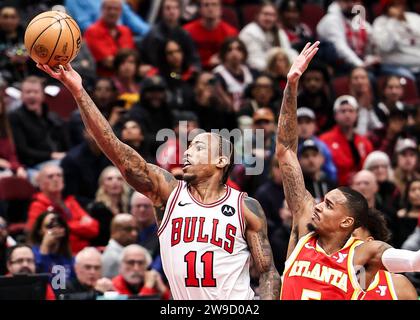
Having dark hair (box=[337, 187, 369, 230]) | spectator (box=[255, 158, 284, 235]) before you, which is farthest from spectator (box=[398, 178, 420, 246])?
dark hair (box=[337, 187, 369, 230])

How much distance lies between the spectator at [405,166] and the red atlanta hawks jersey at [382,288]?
475cm

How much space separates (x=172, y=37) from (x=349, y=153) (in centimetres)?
267

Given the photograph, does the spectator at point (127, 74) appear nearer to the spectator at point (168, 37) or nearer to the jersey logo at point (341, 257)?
the spectator at point (168, 37)

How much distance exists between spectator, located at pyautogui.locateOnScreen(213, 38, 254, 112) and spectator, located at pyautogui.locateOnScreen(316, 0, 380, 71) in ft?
4.96

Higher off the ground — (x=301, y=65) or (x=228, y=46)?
(x=228, y=46)

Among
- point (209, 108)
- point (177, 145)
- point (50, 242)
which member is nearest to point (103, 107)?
point (177, 145)

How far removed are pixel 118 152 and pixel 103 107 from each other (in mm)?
5162

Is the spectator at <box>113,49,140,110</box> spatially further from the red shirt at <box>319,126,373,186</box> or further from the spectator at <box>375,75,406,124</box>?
the spectator at <box>375,75,406,124</box>

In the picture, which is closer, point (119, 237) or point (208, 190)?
point (208, 190)

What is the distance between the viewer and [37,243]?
35.8ft

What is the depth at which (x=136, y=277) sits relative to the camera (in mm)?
10352

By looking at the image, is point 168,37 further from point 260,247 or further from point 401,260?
point 401,260
